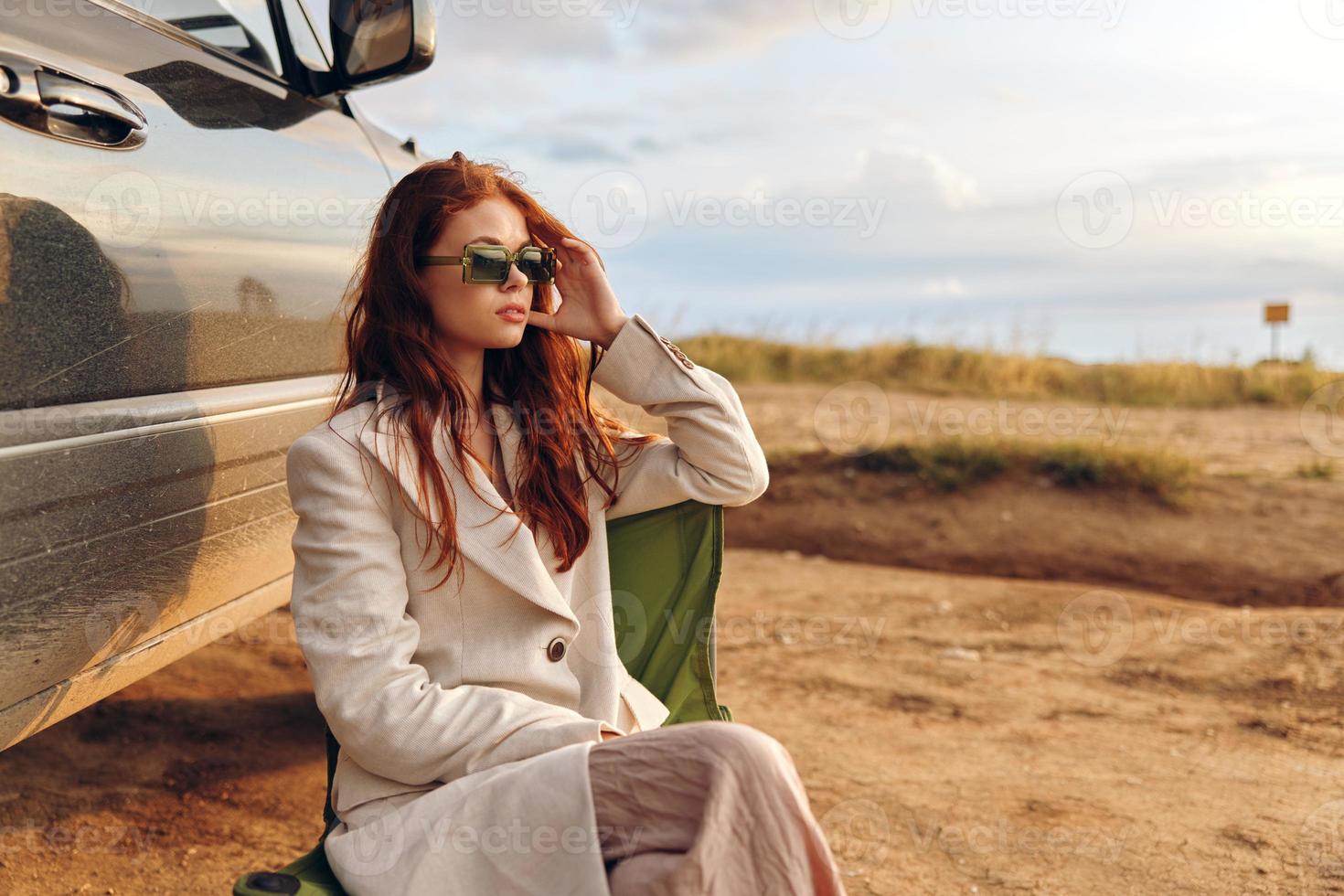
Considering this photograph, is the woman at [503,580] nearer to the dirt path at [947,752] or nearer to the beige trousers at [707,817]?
the beige trousers at [707,817]

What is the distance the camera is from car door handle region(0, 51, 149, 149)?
189 cm

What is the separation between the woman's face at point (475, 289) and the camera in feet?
7.20

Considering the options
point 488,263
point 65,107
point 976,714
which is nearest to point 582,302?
point 488,263

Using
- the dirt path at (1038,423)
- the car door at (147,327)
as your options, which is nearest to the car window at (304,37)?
the car door at (147,327)

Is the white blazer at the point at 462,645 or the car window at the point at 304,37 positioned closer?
the white blazer at the point at 462,645

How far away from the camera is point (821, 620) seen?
17.7 ft

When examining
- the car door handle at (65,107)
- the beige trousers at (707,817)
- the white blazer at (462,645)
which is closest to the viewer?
the beige trousers at (707,817)

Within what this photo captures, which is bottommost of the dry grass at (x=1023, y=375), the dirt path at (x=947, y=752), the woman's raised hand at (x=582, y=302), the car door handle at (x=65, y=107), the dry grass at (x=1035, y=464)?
the dirt path at (x=947, y=752)

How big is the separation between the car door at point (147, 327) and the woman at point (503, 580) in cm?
39

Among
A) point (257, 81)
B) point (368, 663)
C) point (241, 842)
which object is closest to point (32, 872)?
point (241, 842)

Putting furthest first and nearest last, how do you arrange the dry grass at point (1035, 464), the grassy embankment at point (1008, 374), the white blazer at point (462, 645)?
the grassy embankment at point (1008, 374) < the dry grass at point (1035, 464) < the white blazer at point (462, 645)

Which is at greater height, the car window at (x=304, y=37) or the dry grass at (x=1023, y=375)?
the car window at (x=304, y=37)

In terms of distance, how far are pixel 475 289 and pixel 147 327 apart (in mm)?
675

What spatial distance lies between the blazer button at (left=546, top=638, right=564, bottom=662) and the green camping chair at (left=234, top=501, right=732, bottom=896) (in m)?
0.40
